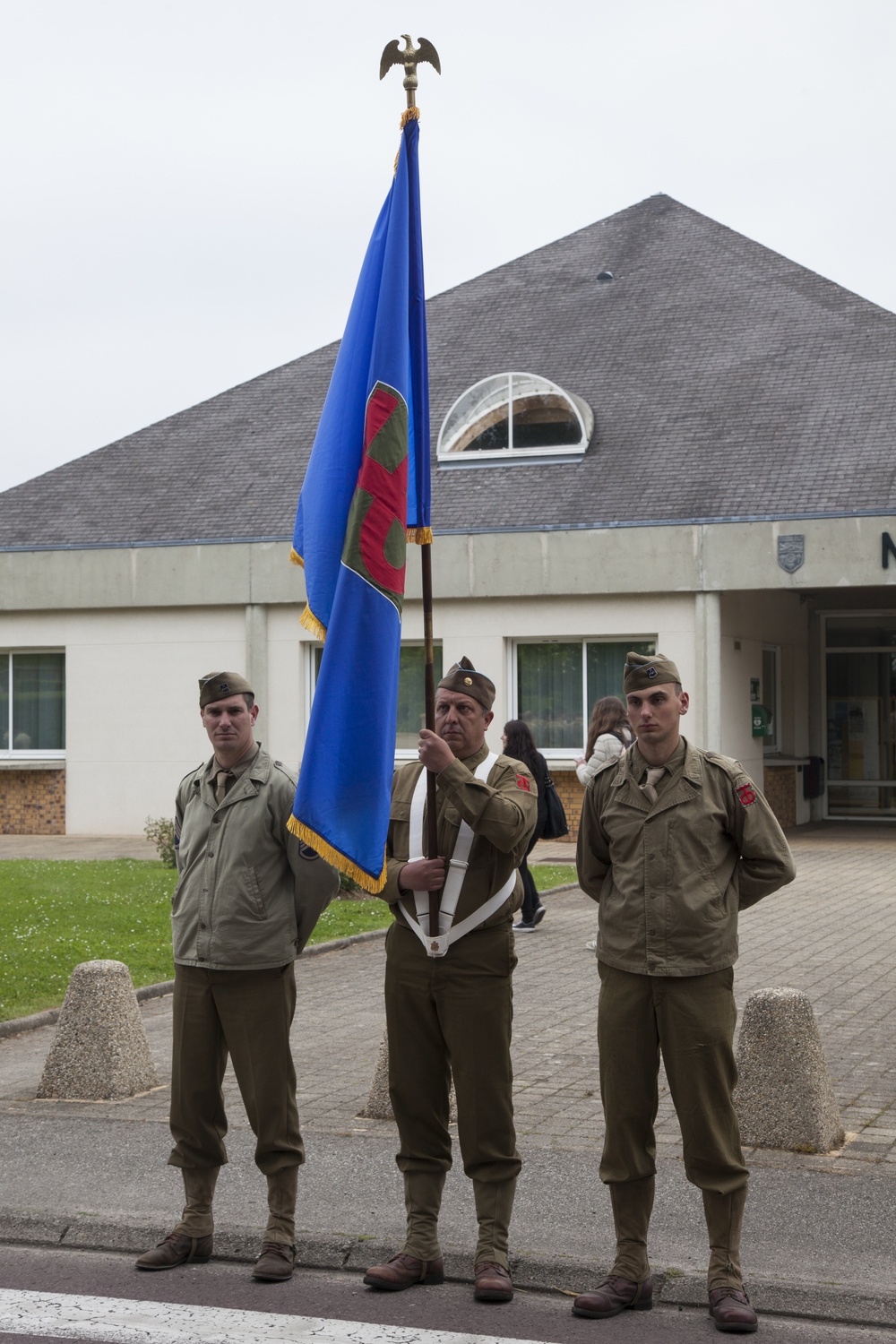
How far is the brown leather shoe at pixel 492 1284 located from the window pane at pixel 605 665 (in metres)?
17.3

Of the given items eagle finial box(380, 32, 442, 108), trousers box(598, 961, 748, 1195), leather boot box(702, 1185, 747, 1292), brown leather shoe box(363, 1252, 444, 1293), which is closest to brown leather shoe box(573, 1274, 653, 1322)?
leather boot box(702, 1185, 747, 1292)

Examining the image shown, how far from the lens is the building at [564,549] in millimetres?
22062

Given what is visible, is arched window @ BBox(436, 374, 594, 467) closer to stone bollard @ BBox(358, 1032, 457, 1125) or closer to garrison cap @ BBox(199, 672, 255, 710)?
stone bollard @ BBox(358, 1032, 457, 1125)

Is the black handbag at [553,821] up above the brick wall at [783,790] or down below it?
above

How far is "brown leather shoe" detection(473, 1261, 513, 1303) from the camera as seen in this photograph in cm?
533

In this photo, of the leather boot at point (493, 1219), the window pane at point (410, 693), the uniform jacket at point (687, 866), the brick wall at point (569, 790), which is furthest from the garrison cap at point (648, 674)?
the window pane at point (410, 693)

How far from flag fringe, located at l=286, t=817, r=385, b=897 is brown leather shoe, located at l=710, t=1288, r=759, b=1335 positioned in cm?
170

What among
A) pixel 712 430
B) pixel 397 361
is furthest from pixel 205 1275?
pixel 712 430

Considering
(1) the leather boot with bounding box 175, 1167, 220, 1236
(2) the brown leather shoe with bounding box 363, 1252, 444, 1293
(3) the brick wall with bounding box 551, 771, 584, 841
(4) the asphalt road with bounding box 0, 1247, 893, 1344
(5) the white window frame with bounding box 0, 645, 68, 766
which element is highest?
(5) the white window frame with bounding box 0, 645, 68, 766

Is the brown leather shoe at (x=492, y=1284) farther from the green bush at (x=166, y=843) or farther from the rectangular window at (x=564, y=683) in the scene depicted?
the rectangular window at (x=564, y=683)

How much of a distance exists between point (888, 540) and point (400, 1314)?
17.0 meters

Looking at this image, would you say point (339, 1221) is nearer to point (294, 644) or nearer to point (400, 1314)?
point (400, 1314)

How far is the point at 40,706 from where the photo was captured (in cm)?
2495

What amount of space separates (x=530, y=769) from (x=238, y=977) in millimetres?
7214
